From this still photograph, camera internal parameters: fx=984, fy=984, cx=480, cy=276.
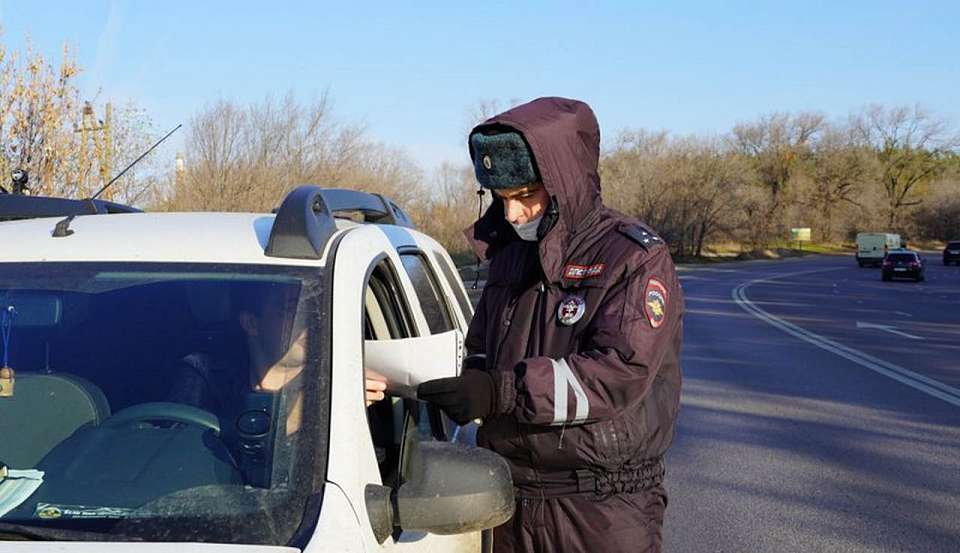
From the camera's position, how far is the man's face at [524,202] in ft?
8.59

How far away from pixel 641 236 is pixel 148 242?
4.02 ft

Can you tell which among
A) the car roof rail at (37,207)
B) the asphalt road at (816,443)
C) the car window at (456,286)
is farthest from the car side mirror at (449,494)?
the asphalt road at (816,443)

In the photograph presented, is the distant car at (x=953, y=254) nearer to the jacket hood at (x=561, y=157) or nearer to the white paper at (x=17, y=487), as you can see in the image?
the jacket hood at (x=561, y=157)

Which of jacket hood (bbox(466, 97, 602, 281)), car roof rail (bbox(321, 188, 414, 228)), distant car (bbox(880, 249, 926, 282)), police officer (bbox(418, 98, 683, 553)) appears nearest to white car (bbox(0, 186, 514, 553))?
police officer (bbox(418, 98, 683, 553))

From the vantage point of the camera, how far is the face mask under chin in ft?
8.68

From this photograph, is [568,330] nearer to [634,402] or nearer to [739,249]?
[634,402]

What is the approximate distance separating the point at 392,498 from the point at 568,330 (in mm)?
697

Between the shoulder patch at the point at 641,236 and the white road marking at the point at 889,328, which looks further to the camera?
the white road marking at the point at 889,328

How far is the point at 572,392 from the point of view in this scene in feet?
7.41

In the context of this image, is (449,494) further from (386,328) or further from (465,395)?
(386,328)

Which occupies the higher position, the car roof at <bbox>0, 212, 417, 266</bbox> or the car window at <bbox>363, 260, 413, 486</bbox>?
the car roof at <bbox>0, 212, 417, 266</bbox>

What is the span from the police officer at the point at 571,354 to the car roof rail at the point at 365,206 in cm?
60

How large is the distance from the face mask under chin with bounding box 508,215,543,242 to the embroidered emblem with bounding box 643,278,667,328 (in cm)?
38

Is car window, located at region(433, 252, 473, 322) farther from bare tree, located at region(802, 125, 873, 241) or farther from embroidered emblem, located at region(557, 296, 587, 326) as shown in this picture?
bare tree, located at region(802, 125, 873, 241)
